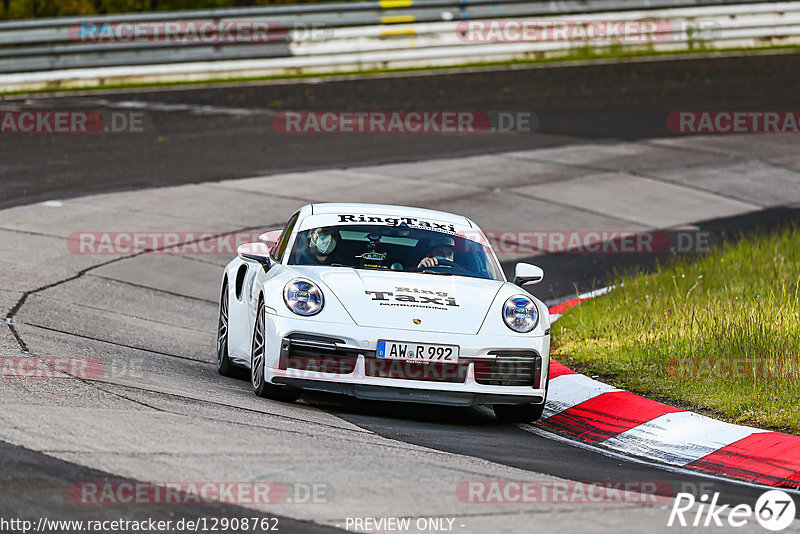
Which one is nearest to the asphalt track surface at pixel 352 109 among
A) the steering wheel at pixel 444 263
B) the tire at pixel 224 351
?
the tire at pixel 224 351

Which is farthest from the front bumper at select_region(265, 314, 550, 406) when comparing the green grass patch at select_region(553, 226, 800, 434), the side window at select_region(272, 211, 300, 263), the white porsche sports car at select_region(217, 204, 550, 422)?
the green grass patch at select_region(553, 226, 800, 434)

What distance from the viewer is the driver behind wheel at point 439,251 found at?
27.5ft

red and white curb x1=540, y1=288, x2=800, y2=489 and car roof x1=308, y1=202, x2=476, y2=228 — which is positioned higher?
car roof x1=308, y1=202, x2=476, y2=228

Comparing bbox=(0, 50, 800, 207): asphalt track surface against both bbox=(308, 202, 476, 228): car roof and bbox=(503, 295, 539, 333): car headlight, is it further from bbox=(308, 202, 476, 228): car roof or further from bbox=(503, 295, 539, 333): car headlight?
bbox=(503, 295, 539, 333): car headlight

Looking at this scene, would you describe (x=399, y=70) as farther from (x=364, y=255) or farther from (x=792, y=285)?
(x=364, y=255)

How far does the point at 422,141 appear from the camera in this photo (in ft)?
63.3

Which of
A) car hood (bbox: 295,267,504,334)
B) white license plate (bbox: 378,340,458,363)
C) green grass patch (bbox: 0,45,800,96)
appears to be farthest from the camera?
green grass patch (bbox: 0,45,800,96)

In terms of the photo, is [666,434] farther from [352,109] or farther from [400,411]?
[352,109]

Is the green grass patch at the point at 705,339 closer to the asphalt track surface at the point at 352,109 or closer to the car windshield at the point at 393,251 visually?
the car windshield at the point at 393,251

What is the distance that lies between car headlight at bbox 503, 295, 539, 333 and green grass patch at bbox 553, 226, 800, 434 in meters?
1.11

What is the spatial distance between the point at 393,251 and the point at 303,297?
104 centimetres

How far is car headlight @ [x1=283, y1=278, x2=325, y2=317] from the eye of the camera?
7461 millimetres

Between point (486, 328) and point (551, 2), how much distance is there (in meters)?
19.1

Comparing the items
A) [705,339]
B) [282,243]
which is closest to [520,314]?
[705,339]
